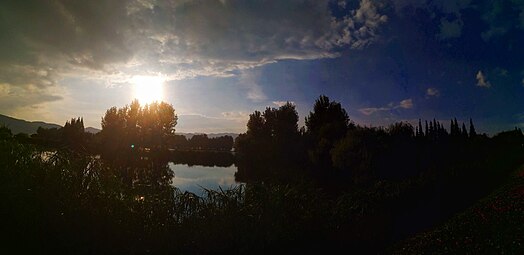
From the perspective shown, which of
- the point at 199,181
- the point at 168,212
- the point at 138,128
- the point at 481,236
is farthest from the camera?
the point at 138,128

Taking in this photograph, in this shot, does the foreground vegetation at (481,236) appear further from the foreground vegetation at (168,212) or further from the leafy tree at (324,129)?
the leafy tree at (324,129)

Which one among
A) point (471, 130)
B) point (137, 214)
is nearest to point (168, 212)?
point (137, 214)

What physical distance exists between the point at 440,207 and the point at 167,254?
76.6 ft

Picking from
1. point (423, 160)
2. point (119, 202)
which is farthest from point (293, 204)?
point (423, 160)

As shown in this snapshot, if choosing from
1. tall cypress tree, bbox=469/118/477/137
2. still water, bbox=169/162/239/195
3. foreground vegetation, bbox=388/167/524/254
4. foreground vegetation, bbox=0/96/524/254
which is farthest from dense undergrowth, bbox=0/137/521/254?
tall cypress tree, bbox=469/118/477/137

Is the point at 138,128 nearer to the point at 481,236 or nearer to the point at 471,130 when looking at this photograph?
the point at 481,236

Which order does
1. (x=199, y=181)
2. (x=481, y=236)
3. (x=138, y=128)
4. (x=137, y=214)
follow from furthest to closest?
(x=138, y=128) → (x=199, y=181) → (x=481, y=236) → (x=137, y=214)

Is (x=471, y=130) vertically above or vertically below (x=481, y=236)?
above

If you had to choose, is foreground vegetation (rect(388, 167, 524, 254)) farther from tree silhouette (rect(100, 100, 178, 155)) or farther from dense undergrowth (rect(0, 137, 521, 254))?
tree silhouette (rect(100, 100, 178, 155))

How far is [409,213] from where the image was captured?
2303 cm

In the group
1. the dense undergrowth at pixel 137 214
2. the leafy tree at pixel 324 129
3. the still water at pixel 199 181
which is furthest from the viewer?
the leafy tree at pixel 324 129

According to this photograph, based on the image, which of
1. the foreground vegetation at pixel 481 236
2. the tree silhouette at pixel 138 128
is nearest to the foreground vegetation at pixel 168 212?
the foreground vegetation at pixel 481 236

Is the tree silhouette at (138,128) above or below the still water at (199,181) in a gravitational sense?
above

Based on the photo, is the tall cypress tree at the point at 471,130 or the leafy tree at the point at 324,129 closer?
the leafy tree at the point at 324,129
